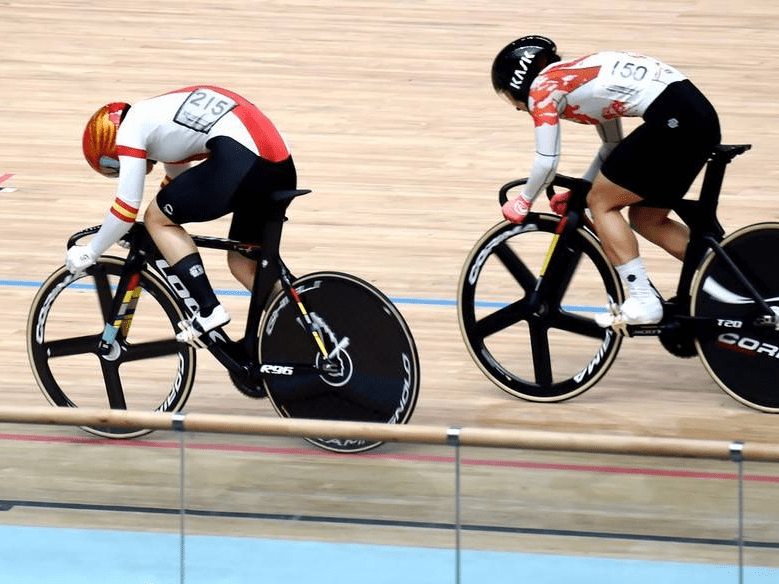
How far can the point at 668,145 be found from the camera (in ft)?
17.8

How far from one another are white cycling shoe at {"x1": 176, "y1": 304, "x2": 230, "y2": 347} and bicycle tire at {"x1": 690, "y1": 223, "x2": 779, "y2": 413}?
63.1 inches

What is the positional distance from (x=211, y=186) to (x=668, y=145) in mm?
1505

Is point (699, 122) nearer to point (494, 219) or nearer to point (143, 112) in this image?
point (143, 112)

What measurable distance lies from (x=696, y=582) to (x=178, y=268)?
217 centimetres

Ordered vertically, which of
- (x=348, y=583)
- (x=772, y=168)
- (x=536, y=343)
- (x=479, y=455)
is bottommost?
(x=772, y=168)

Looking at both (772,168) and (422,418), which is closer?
(422,418)

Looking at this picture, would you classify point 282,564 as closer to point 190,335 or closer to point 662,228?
point 190,335

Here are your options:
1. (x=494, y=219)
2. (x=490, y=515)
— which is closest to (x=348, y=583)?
(x=490, y=515)

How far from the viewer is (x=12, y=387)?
239 inches

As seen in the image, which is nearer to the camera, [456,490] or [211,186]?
[456,490]

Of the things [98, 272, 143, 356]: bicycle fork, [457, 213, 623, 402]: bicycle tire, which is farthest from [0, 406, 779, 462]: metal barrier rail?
[457, 213, 623, 402]: bicycle tire

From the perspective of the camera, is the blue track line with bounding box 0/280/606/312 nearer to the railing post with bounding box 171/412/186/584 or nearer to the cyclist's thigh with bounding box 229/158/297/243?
the cyclist's thigh with bounding box 229/158/297/243

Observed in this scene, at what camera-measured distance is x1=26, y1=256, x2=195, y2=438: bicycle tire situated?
5.44 meters

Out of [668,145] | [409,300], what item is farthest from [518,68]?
[409,300]
